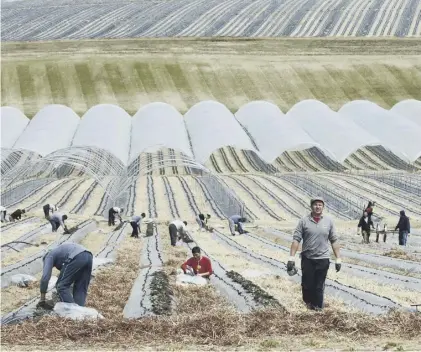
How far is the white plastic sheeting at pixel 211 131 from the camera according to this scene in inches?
1383

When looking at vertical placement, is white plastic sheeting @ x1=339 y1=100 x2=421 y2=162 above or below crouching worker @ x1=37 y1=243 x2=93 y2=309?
above

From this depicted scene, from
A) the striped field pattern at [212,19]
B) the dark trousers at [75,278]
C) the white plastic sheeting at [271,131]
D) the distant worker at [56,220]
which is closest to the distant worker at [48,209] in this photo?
the distant worker at [56,220]

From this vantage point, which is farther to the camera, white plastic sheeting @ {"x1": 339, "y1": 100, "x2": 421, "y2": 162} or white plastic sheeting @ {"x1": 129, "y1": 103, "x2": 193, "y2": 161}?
white plastic sheeting @ {"x1": 339, "y1": 100, "x2": 421, "y2": 162}

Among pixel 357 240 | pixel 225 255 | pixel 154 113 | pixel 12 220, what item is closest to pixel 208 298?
pixel 225 255

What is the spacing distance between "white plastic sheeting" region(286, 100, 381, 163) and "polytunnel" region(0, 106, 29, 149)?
53.3 ft

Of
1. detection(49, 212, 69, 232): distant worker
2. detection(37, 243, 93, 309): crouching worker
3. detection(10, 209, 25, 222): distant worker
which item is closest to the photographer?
detection(37, 243, 93, 309): crouching worker

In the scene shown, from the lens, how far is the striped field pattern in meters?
70.4

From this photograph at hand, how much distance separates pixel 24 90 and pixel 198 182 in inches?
1061

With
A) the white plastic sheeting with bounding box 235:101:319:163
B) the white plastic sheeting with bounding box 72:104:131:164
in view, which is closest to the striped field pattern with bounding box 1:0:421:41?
the white plastic sheeting with bounding box 235:101:319:163

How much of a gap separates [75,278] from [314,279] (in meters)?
3.12

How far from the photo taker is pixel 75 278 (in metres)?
9.16

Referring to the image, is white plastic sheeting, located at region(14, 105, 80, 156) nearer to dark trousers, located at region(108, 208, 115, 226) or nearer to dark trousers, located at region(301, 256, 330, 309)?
dark trousers, located at region(108, 208, 115, 226)

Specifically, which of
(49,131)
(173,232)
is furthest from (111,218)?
(49,131)

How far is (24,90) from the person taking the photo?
5453cm
